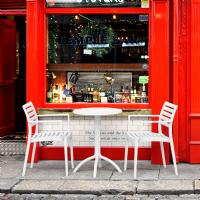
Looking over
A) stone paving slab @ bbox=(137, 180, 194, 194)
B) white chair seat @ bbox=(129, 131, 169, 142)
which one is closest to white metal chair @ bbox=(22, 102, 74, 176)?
white chair seat @ bbox=(129, 131, 169, 142)

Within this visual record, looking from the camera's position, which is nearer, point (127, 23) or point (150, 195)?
point (150, 195)

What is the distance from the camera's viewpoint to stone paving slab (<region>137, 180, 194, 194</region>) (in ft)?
21.0

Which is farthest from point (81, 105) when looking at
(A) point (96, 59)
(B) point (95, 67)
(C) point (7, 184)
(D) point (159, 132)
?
(C) point (7, 184)

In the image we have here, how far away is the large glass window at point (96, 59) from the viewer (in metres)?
8.20

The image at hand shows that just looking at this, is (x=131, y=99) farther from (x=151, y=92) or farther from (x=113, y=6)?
(x=113, y=6)

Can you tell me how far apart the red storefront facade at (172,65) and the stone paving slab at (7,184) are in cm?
145

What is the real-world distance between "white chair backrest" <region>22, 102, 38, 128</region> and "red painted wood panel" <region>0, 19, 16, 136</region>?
1777 millimetres

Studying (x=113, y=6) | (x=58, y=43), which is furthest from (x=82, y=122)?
(x=113, y=6)

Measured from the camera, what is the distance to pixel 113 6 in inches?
321

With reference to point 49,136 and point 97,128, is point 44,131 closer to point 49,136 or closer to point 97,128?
point 49,136

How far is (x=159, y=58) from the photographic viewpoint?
25.8 ft

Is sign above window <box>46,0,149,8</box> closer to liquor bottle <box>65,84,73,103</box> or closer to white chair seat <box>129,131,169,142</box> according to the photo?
liquor bottle <box>65,84,73,103</box>

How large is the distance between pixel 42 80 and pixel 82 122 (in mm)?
974

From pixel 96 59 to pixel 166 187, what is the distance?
270 cm
